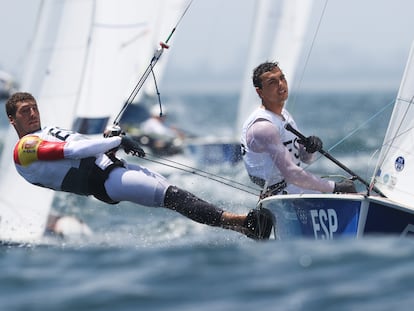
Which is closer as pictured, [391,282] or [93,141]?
[93,141]

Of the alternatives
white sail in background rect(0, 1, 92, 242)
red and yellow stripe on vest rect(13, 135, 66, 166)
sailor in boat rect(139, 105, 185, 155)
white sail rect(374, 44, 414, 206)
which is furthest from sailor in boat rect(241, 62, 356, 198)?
sailor in boat rect(139, 105, 185, 155)

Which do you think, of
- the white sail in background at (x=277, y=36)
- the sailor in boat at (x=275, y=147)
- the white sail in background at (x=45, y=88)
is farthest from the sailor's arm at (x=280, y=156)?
the white sail in background at (x=277, y=36)

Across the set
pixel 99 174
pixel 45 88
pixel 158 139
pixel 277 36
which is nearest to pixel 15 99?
pixel 99 174

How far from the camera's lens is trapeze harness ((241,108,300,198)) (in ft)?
17.6

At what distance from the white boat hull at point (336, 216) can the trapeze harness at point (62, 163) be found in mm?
919

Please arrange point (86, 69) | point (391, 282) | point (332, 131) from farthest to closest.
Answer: point (332, 131) < point (86, 69) < point (391, 282)

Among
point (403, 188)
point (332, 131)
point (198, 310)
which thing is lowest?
point (332, 131)

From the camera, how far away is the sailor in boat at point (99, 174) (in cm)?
531

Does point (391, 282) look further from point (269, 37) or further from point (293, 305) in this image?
point (269, 37)

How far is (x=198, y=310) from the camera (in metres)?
5.43

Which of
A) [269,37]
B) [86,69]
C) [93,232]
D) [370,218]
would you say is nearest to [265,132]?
[370,218]

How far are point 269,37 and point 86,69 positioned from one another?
433 centimetres

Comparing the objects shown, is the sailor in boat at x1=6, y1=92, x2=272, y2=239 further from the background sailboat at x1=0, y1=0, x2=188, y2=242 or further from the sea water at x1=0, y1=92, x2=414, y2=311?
the background sailboat at x1=0, y1=0, x2=188, y2=242

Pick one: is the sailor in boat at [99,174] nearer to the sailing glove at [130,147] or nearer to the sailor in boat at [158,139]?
the sailing glove at [130,147]
